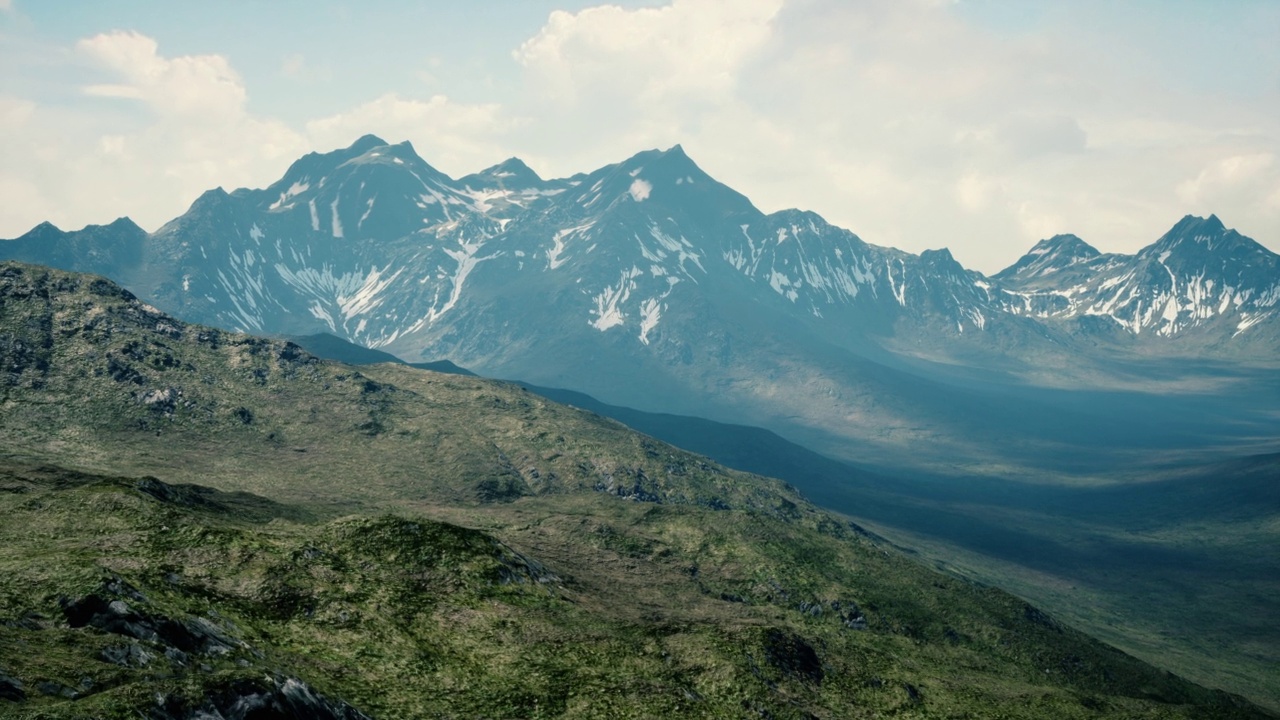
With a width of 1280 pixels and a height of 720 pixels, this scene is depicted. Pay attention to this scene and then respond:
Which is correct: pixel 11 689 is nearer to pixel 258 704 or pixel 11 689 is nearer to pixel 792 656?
pixel 258 704

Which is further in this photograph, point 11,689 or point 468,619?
point 468,619

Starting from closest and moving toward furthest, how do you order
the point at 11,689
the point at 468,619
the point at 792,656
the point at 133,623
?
the point at 11,689
the point at 133,623
the point at 468,619
the point at 792,656

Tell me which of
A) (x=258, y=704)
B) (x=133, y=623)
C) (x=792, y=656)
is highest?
(x=258, y=704)

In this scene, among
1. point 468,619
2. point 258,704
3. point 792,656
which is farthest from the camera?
point 792,656

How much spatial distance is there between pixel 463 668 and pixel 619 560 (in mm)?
80101

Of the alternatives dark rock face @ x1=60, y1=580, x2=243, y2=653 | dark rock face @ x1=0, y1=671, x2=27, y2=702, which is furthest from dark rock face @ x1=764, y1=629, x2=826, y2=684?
dark rock face @ x1=0, y1=671, x2=27, y2=702

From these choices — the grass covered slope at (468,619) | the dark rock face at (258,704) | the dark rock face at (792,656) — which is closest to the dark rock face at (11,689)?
the grass covered slope at (468,619)

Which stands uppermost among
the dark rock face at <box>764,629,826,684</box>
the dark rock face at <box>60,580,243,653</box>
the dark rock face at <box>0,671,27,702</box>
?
the dark rock face at <box>0,671,27,702</box>

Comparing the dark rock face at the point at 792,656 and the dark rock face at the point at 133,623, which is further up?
the dark rock face at the point at 133,623

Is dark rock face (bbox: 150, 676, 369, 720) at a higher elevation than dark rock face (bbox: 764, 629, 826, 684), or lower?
higher

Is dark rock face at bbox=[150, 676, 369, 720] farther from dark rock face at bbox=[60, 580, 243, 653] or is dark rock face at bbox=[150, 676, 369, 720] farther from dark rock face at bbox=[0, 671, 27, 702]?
dark rock face at bbox=[60, 580, 243, 653]

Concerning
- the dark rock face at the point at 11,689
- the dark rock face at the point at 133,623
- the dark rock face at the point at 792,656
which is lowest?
the dark rock face at the point at 792,656

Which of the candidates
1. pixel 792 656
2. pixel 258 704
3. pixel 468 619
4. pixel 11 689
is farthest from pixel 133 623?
pixel 792 656

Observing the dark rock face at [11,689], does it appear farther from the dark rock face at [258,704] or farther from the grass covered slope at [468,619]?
the dark rock face at [258,704]
